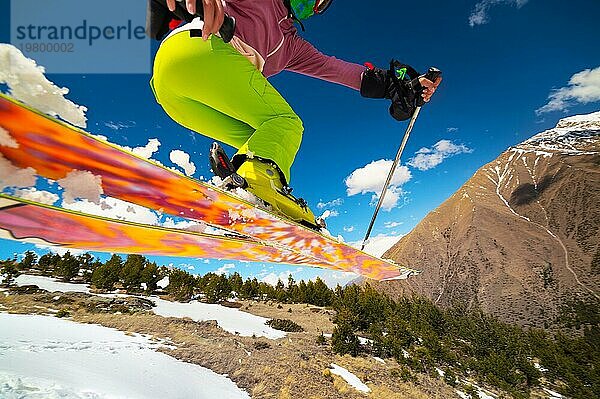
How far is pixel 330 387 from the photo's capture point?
1182 cm

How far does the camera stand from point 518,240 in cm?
9125

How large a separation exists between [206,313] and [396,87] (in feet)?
71.4

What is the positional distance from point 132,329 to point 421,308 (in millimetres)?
36992

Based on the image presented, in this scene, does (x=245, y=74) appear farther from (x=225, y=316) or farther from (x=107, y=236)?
(x=225, y=316)

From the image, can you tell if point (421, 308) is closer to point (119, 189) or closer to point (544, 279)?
point (119, 189)

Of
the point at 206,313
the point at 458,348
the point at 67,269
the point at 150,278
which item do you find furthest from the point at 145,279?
the point at 458,348

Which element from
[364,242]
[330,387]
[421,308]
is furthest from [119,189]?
[421,308]

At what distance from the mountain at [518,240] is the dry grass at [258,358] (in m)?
68.2

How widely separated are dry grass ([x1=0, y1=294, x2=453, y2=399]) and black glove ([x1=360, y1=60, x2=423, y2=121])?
10.3 meters

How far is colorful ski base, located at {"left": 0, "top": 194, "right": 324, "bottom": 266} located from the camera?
1.27m

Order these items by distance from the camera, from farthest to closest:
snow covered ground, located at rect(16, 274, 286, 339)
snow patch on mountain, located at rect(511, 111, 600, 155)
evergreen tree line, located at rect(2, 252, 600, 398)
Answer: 1. snow patch on mountain, located at rect(511, 111, 600, 155)
2. evergreen tree line, located at rect(2, 252, 600, 398)
3. snow covered ground, located at rect(16, 274, 286, 339)

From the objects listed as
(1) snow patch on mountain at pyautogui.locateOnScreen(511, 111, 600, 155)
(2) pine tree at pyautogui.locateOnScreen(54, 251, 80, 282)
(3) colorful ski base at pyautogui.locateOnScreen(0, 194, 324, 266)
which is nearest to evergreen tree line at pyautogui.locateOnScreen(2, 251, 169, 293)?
(2) pine tree at pyautogui.locateOnScreen(54, 251, 80, 282)

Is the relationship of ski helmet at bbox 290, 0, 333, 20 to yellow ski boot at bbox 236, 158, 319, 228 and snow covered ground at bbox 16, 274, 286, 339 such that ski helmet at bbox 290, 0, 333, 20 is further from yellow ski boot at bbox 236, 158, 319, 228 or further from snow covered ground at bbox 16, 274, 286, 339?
snow covered ground at bbox 16, 274, 286, 339

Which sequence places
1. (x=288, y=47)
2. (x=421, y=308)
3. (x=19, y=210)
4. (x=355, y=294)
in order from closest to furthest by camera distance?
(x=19, y=210), (x=288, y=47), (x=355, y=294), (x=421, y=308)
